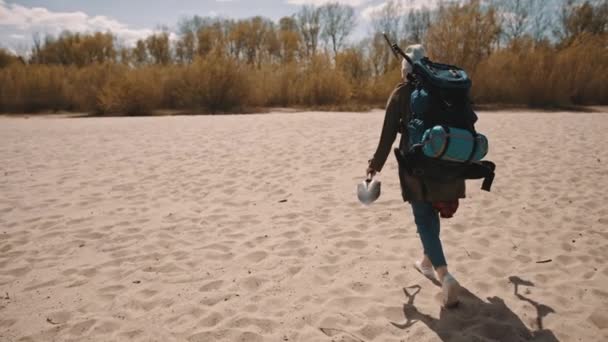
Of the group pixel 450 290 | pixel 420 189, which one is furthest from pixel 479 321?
pixel 420 189

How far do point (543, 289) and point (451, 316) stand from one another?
2.74 ft

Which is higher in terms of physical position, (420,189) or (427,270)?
(420,189)

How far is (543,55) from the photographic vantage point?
56.2 ft

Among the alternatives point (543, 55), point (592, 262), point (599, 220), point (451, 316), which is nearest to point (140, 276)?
point (451, 316)

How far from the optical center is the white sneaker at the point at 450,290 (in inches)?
98.5

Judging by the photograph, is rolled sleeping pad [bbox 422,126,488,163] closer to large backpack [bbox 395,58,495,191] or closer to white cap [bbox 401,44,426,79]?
large backpack [bbox 395,58,495,191]

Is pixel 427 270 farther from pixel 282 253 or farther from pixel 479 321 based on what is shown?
pixel 282 253

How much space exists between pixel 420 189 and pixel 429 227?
0.33 meters

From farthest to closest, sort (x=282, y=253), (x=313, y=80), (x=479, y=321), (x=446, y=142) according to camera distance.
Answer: (x=313, y=80)
(x=282, y=253)
(x=479, y=321)
(x=446, y=142)

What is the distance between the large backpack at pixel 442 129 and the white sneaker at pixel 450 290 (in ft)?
2.41

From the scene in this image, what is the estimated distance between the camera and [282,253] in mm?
3430

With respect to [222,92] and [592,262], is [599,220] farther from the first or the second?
[222,92]

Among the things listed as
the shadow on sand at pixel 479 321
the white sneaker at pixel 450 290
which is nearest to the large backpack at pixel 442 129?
the white sneaker at pixel 450 290

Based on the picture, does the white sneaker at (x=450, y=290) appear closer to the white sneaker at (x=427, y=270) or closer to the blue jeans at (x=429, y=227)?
the blue jeans at (x=429, y=227)
